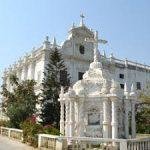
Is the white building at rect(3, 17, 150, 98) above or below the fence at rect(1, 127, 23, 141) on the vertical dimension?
above

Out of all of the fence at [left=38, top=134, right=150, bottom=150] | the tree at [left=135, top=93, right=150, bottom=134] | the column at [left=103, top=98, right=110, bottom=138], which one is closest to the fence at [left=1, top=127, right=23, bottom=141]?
the fence at [left=38, top=134, right=150, bottom=150]

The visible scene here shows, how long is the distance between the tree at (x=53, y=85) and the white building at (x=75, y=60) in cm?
205

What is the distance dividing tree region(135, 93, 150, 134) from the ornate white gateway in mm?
6847

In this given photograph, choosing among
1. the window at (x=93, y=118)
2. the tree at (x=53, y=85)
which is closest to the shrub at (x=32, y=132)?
the window at (x=93, y=118)

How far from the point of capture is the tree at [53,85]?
122 ft

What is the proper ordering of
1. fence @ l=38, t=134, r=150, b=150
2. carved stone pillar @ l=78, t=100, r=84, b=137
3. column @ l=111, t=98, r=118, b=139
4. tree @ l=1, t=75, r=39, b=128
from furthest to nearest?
tree @ l=1, t=75, r=39, b=128 → carved stone pillar @ l=78, t=100, r=84, b=137 → column @ l=111, t=98, r=118, b=139 → fence @ l=38, t=134, r=150, b=150

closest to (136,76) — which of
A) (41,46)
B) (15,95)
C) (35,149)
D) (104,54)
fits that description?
(104,54)

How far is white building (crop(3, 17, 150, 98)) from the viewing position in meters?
44.2

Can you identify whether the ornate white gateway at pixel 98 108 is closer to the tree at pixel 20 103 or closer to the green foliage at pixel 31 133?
the green foliage at pixel 31 133

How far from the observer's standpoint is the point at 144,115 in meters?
28.9

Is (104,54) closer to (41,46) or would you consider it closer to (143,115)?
(41,46)

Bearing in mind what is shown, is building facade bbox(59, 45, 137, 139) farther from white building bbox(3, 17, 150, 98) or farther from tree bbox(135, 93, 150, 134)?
white building bbox(3, 17, 150, 98)

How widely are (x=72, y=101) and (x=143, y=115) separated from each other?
9.73 meters

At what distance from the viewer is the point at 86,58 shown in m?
46.3
